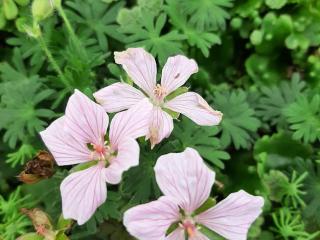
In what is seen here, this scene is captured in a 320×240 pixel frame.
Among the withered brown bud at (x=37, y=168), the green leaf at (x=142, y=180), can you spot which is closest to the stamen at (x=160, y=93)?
the green leaf at (x=142, y=180)

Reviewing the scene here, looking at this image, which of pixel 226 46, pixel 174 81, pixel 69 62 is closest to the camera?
pixel 174 81

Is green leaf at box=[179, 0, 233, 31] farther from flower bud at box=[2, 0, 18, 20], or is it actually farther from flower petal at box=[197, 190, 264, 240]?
flower petal at box=[197, 190, 264, 240]

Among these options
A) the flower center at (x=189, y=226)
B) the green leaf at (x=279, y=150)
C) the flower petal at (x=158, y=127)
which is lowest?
the green leaf at (x=279, y=150)

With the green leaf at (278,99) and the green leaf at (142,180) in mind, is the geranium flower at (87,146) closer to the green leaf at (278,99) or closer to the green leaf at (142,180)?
the green leaf at (142,180)

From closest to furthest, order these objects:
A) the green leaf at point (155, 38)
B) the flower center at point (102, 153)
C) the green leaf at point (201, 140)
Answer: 1. the flower center at point (102, 153)
2. the green leaf at point (201, 140)
3. the green leaf at point (155, 38)

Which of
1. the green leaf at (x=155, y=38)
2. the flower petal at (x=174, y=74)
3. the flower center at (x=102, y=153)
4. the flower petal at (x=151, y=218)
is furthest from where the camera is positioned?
the green leaf at (x=155, y=38)

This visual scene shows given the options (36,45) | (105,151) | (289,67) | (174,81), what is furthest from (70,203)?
(289,67)

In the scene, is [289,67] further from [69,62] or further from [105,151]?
[105,151]
